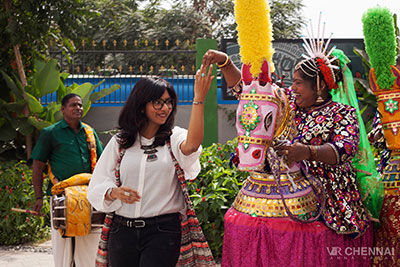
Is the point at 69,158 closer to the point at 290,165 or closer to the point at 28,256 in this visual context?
the point at 290,165

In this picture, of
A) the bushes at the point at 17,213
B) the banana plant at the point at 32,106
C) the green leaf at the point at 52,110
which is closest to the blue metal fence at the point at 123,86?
the banana plant at the point at 32,106

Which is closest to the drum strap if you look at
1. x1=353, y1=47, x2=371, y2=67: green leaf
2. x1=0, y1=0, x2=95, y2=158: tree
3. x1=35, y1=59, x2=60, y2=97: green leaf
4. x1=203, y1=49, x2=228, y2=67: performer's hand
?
x1=203, y1=49, x2=228, y2=67: performer's hand

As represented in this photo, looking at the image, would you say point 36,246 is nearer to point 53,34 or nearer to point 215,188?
point 215,188

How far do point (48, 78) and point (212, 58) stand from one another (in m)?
6.29

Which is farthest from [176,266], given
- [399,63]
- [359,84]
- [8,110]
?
[359,84]

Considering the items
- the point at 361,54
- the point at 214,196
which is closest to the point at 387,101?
the point at 214,196

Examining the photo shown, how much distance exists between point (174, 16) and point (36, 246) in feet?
51.3

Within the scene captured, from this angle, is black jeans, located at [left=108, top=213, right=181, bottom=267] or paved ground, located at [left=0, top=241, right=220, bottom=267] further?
paved ground, located at [left=0, top=241, right=220, bottom=267]

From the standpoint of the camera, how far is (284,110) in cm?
284

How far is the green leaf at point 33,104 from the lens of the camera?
7988 millimetres

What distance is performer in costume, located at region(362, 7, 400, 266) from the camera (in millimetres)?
3275

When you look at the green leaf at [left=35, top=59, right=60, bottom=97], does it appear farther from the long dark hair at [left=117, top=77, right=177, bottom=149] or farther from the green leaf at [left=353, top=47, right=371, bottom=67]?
the long dark hair at [left=117, top=77, right=177, bottom=149]

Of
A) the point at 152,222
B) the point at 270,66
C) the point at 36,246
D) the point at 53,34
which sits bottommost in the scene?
the point at 36,246

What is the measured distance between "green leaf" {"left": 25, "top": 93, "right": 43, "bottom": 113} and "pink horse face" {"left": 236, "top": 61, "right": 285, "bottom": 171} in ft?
19.5
